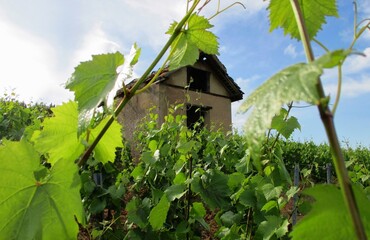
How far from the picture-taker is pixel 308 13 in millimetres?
678

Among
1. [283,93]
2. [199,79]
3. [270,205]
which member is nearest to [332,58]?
[283,93]

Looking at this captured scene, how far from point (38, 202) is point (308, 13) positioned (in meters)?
0.59

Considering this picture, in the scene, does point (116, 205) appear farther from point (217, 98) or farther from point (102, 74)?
point (217, 98)

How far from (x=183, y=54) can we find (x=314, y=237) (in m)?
0.54

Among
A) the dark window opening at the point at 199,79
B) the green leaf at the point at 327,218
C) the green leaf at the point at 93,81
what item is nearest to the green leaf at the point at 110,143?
the green leaf at the point at 93,81

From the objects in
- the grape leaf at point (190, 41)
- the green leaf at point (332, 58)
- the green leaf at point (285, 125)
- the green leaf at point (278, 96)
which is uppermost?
the green leaf at point (285, 125)

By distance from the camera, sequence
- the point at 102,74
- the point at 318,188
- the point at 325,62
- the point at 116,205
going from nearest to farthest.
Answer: the point at 325,62 < the point at 318,188 < the point at 102,74 < the point at 116,205

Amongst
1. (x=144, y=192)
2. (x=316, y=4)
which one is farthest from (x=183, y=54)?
(x=144, y=192)

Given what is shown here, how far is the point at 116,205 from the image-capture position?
8.14 feet

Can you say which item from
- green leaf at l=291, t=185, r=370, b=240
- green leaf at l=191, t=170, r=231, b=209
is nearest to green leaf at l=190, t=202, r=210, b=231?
green leaf at l=191, t=170, r=231, b=209

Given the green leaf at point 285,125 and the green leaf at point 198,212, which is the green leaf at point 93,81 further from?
the green leaf at point 198,212

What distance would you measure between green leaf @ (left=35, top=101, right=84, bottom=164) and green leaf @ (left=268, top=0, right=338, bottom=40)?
479 millimetres

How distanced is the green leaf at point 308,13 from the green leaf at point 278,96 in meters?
0.36

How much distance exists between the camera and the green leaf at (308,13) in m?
0.66
